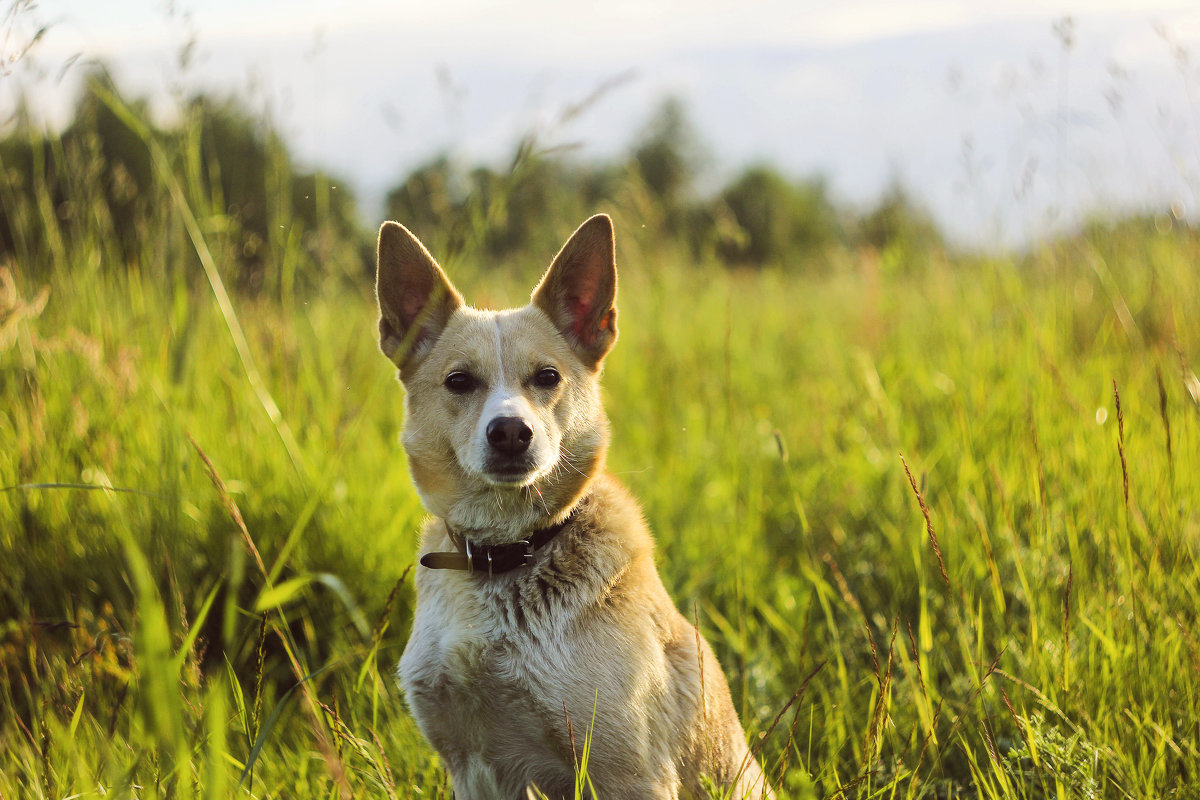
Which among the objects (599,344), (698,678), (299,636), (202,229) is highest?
(202,229)

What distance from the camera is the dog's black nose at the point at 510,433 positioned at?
2.15 meters

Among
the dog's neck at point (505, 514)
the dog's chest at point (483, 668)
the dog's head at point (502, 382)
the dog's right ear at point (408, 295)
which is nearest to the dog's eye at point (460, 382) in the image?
the dog's head at point (502, 382)

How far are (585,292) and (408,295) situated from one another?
60 cm

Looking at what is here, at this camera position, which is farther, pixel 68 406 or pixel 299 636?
pixel 68 406

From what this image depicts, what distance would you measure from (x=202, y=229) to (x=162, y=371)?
73cm

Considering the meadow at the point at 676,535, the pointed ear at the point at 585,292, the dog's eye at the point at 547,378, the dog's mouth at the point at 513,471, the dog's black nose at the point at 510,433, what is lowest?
the meadow at the point at 676,535

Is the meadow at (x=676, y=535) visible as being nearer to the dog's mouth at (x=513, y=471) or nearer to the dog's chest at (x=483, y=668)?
the dog's chest at (x=483, y=668)

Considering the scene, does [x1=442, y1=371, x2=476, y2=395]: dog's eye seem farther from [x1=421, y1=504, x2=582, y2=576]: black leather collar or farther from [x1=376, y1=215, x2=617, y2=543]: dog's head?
[x1=421, y1=504, x2=582, y2=576]: black leather collar

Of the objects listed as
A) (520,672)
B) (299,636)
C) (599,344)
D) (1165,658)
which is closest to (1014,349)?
(1165,658)

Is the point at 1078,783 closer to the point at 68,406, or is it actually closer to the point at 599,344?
the point at 599,344

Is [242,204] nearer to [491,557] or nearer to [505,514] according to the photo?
[505,514]

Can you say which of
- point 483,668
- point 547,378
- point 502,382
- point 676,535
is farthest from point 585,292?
point 676,535

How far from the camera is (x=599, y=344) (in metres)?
2.71

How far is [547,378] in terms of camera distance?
2.51 metres
